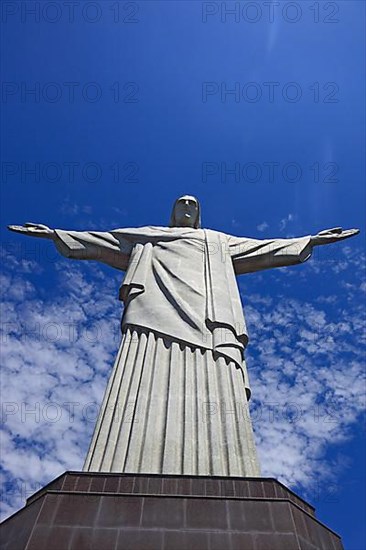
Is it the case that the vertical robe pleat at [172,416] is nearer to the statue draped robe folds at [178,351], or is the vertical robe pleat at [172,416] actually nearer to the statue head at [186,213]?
the statue draped robe folds at [178,351]

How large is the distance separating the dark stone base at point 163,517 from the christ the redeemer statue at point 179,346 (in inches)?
33.7

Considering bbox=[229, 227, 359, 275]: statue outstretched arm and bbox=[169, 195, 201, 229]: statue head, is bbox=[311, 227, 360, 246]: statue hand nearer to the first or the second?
bbox=[229, 227, 359, 275]: statue outstretched arm

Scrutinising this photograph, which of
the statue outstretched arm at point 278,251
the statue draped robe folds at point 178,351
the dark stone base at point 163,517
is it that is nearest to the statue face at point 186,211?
the statue draped robe folds at point 178,351

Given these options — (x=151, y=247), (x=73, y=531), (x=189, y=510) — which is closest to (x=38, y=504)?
(x=73, y=531)

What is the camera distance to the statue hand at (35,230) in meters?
9.48

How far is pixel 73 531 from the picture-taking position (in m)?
4.30

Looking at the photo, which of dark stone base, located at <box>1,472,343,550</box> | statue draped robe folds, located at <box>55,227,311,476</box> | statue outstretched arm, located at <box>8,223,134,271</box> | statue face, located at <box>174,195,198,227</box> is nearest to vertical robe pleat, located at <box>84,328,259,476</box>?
statue draped robe folds, located at <box>55,227,311,476</box>

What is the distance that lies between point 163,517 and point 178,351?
9.30 ft

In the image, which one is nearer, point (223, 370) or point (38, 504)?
point (38, 504)

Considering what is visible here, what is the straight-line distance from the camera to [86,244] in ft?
31.4

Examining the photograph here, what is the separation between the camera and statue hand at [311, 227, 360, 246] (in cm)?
955

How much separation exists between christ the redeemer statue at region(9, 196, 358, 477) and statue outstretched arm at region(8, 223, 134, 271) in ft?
0.06

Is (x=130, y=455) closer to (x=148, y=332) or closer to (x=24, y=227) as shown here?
(x=148, y=332)

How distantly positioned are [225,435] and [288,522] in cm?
173
